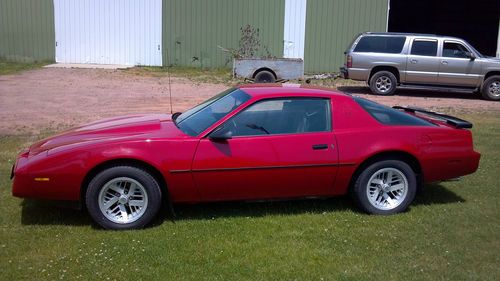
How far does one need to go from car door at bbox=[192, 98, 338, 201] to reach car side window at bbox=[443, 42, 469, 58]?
11078 mm

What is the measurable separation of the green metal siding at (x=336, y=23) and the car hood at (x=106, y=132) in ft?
52.0

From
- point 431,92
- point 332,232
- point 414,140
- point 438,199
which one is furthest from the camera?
point 431,92

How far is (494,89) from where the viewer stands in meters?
15.4

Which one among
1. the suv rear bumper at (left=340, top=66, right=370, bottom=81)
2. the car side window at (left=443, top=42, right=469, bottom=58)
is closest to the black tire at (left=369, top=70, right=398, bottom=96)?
the suv rear bumper at (left=340, top=66, right=370, bottom=81)

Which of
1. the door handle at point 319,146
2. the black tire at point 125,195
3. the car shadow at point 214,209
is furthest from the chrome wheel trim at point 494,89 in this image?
the black tire at point 125,195

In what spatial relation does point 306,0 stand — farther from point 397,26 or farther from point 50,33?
point 397,26

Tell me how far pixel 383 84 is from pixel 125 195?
1180cm

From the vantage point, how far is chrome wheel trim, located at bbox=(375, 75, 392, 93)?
15.6 meters

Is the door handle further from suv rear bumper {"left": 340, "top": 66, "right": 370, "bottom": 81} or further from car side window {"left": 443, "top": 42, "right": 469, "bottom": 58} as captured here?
car side window {"left": 443, "top": 42, "right": 469, "bottom": 58}

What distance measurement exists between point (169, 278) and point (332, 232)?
1.69 metres

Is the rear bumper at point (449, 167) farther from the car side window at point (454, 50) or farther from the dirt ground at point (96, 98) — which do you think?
the car side window at point (454, 50)

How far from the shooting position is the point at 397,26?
102 feet

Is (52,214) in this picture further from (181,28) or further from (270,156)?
(181,28)

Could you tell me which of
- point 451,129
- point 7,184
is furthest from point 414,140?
point 7,184
